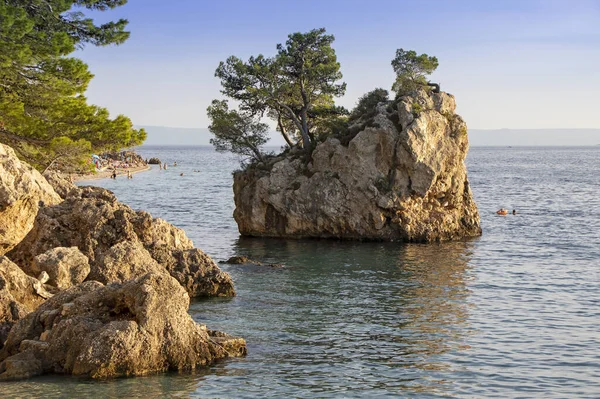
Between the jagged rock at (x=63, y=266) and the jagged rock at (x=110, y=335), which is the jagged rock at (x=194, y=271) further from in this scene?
the jagged rock at (x=110, y=335)

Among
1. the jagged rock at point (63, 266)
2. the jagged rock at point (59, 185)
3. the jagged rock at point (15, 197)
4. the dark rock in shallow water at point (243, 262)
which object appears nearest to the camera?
the jagged rock at point (15, 197)

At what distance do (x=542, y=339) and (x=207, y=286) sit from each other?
39.1 feet

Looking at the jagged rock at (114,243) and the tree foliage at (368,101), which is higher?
the tree foliage at (368,101)

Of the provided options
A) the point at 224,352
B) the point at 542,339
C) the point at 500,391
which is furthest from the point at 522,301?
the point at 224,352

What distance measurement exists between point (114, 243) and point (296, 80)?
32348 millimetres

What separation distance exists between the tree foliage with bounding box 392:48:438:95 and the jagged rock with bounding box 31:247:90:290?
32.6 metres

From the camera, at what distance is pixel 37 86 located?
35.1 metres

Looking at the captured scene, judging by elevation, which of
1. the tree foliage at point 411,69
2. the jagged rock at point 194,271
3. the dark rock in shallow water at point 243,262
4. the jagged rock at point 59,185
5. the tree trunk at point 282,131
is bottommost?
the dark rock in shallow water at point 243,262

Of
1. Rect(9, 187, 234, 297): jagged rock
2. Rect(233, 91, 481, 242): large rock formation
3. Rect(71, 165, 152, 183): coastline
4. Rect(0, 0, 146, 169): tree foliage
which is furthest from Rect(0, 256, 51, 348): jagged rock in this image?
Rect(71, 165, 152, 183): coastline

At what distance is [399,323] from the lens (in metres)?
24.7

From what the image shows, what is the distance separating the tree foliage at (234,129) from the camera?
55406mm

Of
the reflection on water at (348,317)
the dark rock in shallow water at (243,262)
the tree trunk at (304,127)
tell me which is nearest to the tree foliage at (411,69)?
the tree trunk at (304,127)

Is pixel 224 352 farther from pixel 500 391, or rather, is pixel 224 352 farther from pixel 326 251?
pixel 326 251

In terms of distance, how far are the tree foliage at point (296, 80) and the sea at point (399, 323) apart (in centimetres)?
1133
